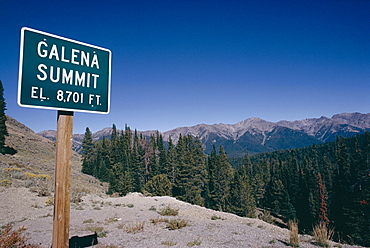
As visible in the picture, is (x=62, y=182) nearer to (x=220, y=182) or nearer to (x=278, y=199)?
(x=220, y=182)

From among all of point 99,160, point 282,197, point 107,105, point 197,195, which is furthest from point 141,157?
point 107,105

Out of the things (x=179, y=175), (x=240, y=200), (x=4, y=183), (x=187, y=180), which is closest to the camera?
(x=4, y=183)

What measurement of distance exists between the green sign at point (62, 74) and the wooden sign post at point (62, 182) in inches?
9.8

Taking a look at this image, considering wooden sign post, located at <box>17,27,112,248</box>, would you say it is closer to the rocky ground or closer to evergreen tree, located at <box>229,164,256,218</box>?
the rocky ground

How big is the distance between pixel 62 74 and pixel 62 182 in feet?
4.35

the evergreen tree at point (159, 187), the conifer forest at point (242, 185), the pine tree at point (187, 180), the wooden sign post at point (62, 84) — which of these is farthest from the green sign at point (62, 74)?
the pine tree at point (187, 180)

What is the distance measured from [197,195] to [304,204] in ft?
95.3

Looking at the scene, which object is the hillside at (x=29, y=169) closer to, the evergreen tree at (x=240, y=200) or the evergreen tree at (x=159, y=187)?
the evergreen tree at (x=159, y=187)

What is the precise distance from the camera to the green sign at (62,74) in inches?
95.4

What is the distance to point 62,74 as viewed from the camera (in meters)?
2.65

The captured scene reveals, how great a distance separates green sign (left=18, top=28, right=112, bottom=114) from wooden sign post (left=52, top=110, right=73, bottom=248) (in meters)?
0.25

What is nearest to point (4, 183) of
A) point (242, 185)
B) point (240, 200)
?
point (242, 185)

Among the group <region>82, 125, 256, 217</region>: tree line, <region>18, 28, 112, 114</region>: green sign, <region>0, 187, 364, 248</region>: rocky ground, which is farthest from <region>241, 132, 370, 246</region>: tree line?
<region>18, 28, 112, 114</region>: green sign

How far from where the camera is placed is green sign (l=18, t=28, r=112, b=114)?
7.95 ft
